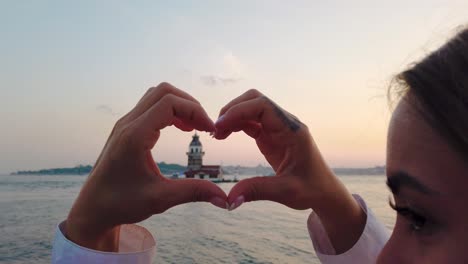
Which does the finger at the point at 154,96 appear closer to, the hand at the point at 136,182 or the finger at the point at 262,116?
the hand at the point at 136,182

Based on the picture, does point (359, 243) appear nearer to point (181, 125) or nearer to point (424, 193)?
point (424, 193)

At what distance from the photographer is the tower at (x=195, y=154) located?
182ft

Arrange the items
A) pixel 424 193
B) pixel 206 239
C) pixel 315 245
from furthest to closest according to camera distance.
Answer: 1. pixel 206 239
2. pixel 315 245
3. pixel 424 193

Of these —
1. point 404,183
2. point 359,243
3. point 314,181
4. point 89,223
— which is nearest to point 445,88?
point 404,183

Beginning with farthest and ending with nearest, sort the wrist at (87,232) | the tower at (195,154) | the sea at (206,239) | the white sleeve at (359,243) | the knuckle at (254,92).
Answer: the tower at (195,154)
the sea at (206,239)
the white sleeve at (359,243)
the knuckle at (254,92)
the wrist at (87,232)

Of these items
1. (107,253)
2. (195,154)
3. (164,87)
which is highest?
(164,87)

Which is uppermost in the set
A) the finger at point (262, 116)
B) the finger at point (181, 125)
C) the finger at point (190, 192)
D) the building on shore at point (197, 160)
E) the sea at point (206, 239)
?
the finger at point (262, 116)

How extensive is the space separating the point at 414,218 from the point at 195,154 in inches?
2185

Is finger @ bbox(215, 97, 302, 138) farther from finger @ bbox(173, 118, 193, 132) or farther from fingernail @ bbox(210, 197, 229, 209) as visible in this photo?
fingernail @ bbox(210, 197, 229, 209)

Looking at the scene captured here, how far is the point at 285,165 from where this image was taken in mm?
1286

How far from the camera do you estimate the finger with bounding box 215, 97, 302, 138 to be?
1.30 m

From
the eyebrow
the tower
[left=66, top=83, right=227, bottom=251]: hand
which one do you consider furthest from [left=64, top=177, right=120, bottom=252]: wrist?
the tower

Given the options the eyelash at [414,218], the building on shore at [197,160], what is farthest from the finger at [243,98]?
the building on shore at [197,160]

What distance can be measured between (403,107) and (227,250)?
10323 mm
